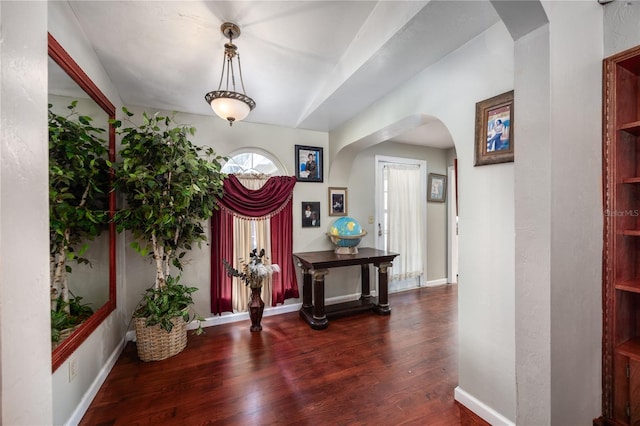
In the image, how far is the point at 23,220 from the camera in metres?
0.63

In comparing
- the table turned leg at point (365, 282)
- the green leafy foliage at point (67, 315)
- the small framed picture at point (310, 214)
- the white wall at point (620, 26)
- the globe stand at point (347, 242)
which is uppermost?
the white wall at point (620, 26)

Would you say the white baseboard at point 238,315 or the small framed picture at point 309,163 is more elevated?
the small framed picture at point 309,163

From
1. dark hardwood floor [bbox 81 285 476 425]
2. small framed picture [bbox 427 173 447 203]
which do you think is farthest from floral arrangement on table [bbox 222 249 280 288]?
small framed picture [bbox 427 173 447 203]

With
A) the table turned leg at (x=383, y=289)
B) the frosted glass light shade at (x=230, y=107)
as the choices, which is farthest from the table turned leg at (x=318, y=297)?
the frosted glass light shade at (x=230, y=107)

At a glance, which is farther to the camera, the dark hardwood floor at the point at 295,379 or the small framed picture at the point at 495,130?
the dark hardwood floor at the point at 295,379

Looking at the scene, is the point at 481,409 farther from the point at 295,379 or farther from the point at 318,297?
the point at 318,297

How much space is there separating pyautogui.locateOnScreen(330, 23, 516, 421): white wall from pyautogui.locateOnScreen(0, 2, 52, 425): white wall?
2018 mm

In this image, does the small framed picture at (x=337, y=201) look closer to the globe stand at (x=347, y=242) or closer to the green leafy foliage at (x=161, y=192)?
the globe stand at (x=347, y=242)

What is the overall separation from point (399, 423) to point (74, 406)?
6.84 ft

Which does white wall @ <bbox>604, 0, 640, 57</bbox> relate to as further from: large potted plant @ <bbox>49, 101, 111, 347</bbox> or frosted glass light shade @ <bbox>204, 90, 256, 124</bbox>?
large potted plant @ <bbox>49, 101, 111, 347</bbox>

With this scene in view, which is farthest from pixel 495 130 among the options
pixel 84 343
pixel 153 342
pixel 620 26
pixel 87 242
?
pixel 153 342

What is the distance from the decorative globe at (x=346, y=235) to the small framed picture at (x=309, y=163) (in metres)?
0.73

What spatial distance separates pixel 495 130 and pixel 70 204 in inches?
109

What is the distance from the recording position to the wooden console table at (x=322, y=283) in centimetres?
295
